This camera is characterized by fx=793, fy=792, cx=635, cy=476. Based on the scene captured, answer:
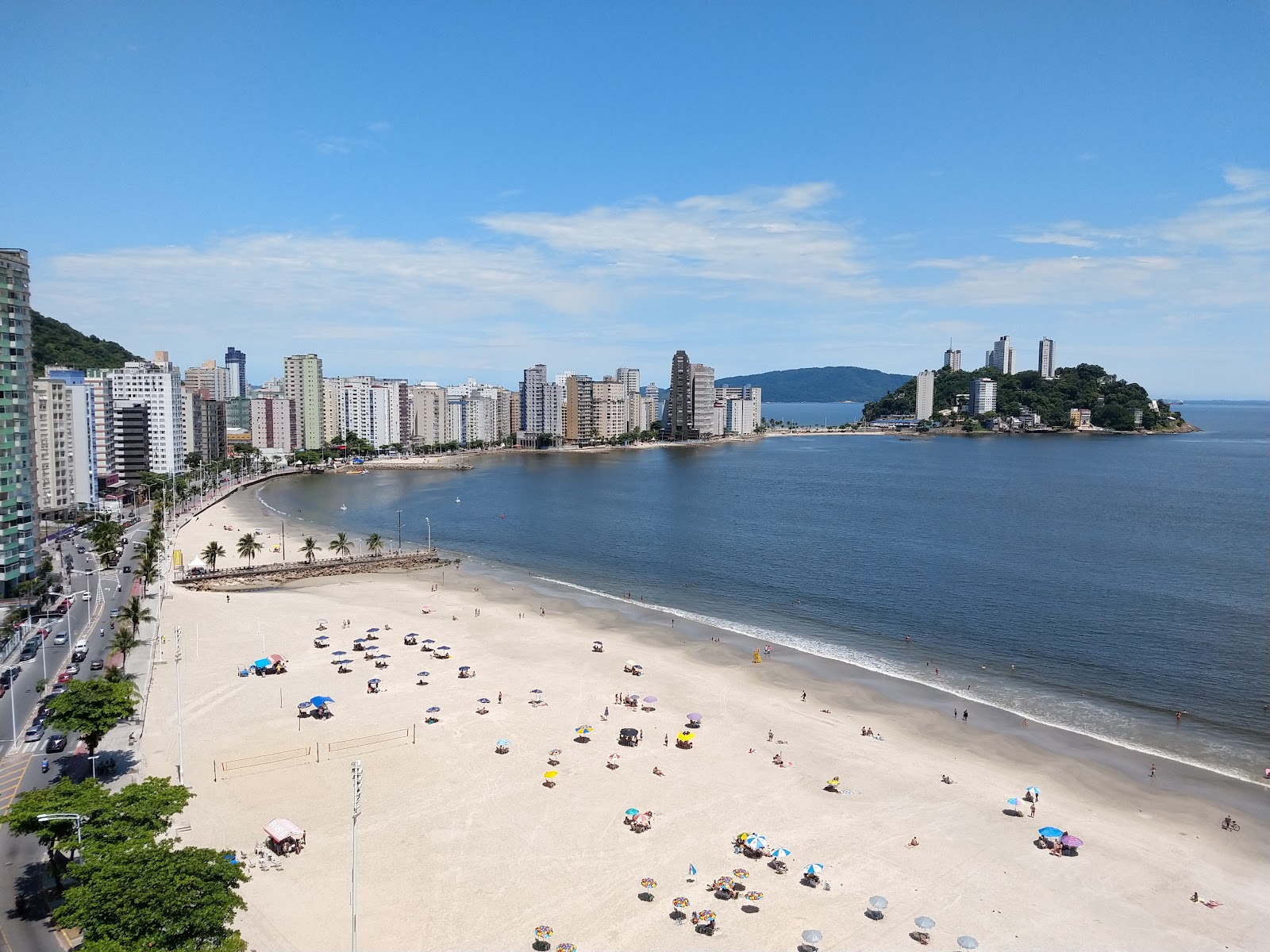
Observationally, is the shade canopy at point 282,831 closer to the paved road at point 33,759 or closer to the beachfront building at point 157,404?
the paved road at point 33,759

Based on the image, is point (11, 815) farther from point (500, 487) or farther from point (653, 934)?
point (500, 487)

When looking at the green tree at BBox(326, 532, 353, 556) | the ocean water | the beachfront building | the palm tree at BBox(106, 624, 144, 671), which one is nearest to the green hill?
the beachfront building

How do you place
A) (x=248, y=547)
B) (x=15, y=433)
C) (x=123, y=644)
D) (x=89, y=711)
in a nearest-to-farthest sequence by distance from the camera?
(x=89, y=711) → (x=123, y=644) → (x=15, y=433) → (x=248, y=547)

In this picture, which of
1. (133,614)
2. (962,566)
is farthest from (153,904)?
(962,566)

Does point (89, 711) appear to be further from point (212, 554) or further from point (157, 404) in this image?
point (157, 404)

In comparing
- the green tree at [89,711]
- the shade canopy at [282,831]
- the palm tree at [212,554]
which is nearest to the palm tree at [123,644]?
the green tree at [89,711]

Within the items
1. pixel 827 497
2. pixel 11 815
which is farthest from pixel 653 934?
pixel 827 497
